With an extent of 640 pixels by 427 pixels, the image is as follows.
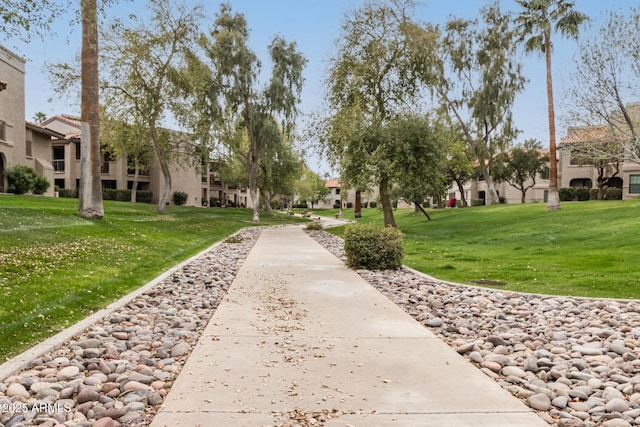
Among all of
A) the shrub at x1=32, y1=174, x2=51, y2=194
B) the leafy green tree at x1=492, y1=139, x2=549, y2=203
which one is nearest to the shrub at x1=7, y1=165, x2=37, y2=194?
the shrub at x1=32, y1=174, x2=51, y2=194

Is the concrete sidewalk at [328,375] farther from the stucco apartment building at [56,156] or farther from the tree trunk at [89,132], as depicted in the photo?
the tree trunk at [89,132]

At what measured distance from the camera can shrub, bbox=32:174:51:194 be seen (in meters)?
29.4

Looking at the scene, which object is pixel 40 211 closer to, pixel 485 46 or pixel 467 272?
pixel 467 272

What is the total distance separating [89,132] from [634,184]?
44.4m

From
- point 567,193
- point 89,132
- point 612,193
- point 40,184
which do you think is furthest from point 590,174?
point 40,184

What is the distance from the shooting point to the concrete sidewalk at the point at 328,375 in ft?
10.8

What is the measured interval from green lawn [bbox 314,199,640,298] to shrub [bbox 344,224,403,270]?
89 centimetres

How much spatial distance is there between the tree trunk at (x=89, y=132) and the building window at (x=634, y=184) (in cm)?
4378

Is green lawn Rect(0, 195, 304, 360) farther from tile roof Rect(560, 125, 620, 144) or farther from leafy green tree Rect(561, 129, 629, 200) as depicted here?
tile roof Rect(560, 125, 620, 144)

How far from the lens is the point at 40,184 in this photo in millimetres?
29844

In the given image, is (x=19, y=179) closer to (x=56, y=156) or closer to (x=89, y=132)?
(x=89, y=132)

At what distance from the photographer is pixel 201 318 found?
617 centimetres

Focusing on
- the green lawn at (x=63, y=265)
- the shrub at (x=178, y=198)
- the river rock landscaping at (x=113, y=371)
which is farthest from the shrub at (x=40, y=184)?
the river rock landscaping at (x=113, y=371)

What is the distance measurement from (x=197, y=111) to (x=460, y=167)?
22.1 m
